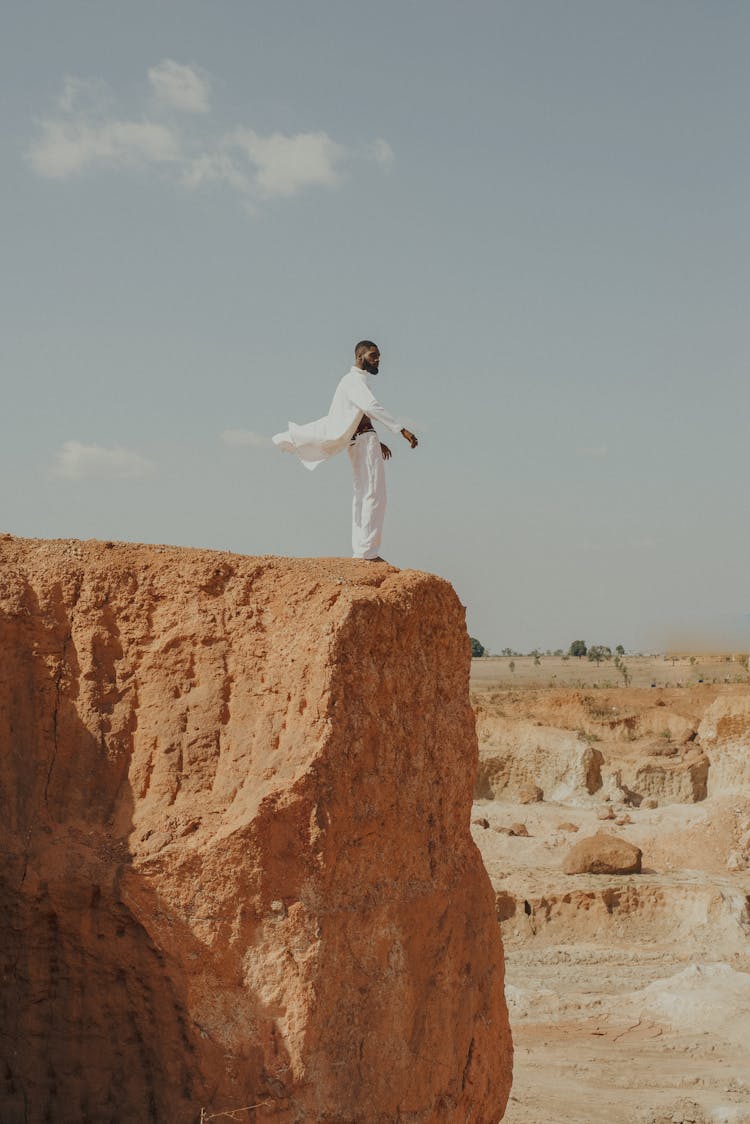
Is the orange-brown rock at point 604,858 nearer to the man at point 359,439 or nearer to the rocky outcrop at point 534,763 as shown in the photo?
the rocky outcrop at point 534,763

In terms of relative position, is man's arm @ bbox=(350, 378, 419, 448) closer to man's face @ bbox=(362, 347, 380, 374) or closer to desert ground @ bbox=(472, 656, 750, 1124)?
man's face @ bbox=(362, 347, 380, 374)

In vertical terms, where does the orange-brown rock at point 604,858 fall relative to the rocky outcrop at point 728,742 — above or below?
below

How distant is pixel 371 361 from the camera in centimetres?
650

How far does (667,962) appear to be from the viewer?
13391mm

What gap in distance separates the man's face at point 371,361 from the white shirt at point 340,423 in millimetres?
53

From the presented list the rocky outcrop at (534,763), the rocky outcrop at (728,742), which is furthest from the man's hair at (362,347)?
the rocky outcrop at (534,763)

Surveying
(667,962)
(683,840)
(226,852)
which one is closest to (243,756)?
(226,852)

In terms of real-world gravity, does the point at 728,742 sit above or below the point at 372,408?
below

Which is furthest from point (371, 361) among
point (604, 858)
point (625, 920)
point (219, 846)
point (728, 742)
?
point (728, 742)

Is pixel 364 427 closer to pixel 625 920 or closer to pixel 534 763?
pixel 625 920

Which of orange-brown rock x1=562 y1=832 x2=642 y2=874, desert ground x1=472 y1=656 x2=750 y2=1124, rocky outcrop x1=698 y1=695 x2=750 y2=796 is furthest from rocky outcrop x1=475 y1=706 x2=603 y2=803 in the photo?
orange-brown rock x1=562 y1=832 x2=642 y2=874

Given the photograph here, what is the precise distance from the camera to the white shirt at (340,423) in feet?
20.7

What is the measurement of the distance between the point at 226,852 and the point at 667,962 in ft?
33.8

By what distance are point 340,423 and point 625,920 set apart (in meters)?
10.2
